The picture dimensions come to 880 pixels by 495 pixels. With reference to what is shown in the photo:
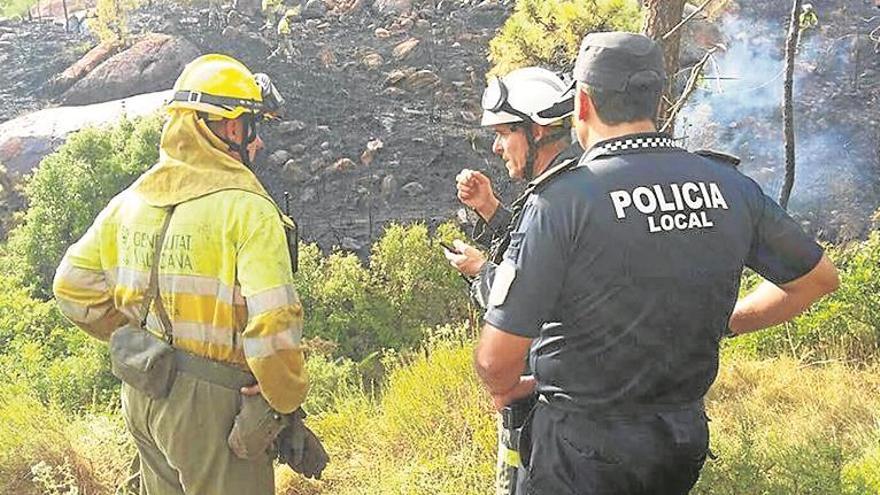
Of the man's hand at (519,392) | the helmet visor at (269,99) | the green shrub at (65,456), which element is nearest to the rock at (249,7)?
the green shrub at (65,456)

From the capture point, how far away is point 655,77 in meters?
1.77

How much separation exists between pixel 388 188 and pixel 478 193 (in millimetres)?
29173

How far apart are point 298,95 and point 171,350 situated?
36.5 meters

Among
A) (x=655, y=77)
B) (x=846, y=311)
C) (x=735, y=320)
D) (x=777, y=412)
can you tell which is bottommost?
(x=846, y=311)

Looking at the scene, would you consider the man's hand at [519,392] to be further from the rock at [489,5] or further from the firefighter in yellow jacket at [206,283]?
the rock at [489,5]

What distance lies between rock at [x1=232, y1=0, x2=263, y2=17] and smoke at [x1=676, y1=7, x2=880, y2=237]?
22088 mm

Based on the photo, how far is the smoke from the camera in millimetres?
27656

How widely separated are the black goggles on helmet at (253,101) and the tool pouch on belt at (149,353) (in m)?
0.30

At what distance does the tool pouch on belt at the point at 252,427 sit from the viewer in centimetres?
230

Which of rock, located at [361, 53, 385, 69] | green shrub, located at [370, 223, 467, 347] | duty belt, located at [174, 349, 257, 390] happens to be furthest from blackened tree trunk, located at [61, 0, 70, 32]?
duty belt, located at [174, 349, 257, 390]

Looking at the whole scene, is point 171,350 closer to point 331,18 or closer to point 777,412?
point 777,412

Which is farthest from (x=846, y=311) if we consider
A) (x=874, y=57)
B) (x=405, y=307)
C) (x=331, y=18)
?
(x=331, y=18)

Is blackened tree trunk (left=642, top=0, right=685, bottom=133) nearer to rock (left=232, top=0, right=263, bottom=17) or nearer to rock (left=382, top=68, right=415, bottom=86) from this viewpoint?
rock (left=382, top=68, right=415, bottom=86)

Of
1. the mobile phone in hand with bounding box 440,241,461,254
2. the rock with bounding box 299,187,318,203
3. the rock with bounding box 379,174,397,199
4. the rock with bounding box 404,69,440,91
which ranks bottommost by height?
the rock with bounding box 299,187,318,203
